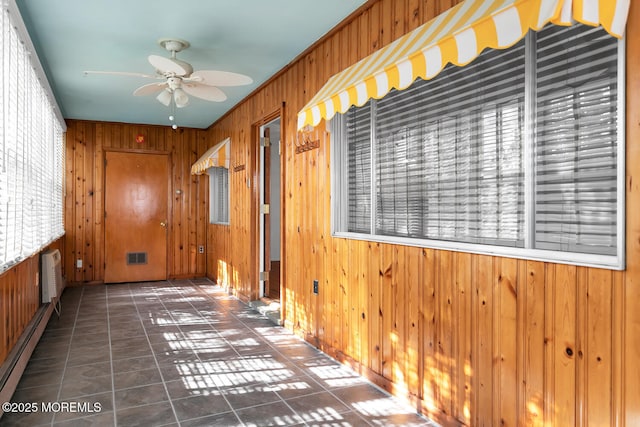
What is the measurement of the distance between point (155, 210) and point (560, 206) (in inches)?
271

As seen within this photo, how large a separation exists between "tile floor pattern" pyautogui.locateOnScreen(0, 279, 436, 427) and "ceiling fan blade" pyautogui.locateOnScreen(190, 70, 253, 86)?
2.29 meters

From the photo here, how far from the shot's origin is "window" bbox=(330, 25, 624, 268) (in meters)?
1.72

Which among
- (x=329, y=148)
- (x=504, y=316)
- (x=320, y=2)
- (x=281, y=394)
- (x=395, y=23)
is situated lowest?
(x=281, y=394)

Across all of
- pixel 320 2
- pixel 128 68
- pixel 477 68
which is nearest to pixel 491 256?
pixel 477 68

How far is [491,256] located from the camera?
2135 millimetres

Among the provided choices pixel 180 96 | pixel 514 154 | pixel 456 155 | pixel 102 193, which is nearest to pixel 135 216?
pixel 102 193

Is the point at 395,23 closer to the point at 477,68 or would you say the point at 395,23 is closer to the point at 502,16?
the point at 477,68

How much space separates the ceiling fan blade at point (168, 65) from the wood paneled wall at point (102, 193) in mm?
4427

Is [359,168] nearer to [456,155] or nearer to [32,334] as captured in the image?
[456,155]

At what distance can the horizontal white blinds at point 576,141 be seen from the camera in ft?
5.57

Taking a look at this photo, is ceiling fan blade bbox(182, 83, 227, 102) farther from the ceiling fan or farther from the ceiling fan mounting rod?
the ceiling fan mounting rod

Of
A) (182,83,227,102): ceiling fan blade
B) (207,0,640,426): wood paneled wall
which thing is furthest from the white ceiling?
(182,83,227,102): ceiling fan blade

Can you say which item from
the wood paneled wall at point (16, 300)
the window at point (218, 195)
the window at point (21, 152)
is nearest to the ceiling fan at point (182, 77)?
the window at point (21, 152)

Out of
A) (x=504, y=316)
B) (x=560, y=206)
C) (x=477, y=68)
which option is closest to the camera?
(x=560, y=206)
